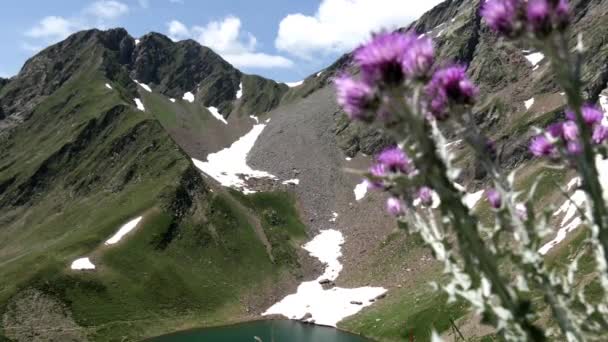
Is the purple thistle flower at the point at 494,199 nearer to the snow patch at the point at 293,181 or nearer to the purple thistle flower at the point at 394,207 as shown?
the purple thistle flower at the point at 394,207

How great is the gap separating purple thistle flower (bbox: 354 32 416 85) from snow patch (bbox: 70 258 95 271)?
109 meters

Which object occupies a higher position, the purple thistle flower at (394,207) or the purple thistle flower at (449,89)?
the purple thistle flower at (449,89)

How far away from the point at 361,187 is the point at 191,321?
76.4 meters

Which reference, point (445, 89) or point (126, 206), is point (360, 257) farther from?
point (445, 89)

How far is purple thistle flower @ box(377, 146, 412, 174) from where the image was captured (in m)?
5.37

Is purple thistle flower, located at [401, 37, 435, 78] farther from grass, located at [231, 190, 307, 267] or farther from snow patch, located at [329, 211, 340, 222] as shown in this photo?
snow patch, located at [329, 211, 340, 222]

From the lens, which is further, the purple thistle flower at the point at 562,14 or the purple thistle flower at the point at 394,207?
the purple thistle flower at the point at 394,207

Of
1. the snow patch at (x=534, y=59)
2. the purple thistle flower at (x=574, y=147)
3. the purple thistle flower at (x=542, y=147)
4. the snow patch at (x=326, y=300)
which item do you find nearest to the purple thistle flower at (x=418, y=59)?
the purple thistle flower at (x=574, y=147)

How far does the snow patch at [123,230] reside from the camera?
114188mm

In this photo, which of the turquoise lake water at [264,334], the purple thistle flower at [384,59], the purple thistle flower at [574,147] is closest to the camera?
the purple thistle flower at [384,59]

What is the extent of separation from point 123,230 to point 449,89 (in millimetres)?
121889

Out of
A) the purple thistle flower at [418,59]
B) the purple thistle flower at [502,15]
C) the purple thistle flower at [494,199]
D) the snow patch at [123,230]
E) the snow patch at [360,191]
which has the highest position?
the snow patch at [360,191]

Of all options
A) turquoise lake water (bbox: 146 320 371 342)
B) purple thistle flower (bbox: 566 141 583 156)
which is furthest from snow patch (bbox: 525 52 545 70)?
purple thistle flower (bbox: 566 141 583 156)

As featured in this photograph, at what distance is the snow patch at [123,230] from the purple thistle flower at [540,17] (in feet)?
389
